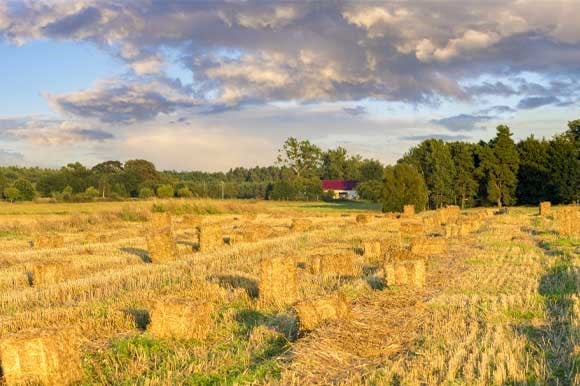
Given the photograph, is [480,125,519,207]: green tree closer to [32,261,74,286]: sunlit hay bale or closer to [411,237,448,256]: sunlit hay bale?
[411,237,448,256]: sunlit hay bale

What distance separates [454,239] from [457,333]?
1802cm

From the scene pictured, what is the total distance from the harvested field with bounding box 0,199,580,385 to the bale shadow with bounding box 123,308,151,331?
4cm

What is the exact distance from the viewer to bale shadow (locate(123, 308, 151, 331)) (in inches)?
431

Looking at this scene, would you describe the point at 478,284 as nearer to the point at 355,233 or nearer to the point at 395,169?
the point at 355,233

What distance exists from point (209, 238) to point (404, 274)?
A: 1176 centimetres

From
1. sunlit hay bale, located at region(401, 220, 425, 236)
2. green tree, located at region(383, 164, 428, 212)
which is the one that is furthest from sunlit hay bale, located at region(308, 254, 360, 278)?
green tree, located at region(383, 164, 428, 212)

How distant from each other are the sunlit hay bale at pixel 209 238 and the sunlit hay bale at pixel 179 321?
1397cm

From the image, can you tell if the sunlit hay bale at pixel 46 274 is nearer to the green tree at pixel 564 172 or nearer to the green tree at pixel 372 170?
the green tree at pixel 564 172

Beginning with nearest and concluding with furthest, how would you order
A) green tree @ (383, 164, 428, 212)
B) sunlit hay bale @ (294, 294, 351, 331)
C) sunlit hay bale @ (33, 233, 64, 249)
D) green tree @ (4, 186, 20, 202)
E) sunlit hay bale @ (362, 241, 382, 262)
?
sunlit hay bale @ (294, 294, 351, 331), sunlit hay bale @ (362, 241, 382, 262), sunlit hay bale @ (33, 233, 64, 249), green tree @ (383, 164, 428, 212), green tree @ (4, 186, 20, 202)

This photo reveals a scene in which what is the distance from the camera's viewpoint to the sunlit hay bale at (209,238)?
80.1ft

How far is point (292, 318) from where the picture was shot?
1115 cm

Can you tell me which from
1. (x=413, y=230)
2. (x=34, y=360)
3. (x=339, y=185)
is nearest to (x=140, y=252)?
(x=413, y=230)

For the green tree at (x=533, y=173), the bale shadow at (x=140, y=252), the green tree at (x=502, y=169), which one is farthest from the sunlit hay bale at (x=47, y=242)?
the green tree at (x=533, y=173)

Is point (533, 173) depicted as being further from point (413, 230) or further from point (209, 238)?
point (209, 238)
